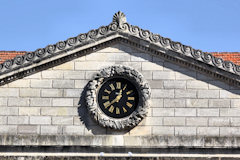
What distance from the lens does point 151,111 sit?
34.6 m

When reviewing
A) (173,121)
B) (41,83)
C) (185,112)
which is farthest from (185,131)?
(41,83)

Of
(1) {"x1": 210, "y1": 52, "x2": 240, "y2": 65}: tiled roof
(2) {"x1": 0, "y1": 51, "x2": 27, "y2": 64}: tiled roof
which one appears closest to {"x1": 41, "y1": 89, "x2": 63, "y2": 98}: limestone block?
(2) {"x1": 0, "y1": 51, "x2": 27, "y2": 64}: tiled roof

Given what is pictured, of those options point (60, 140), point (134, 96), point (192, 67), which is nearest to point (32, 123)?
point (60, 140)

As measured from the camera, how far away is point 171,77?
34.9m

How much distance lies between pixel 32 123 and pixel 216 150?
738 centimetres

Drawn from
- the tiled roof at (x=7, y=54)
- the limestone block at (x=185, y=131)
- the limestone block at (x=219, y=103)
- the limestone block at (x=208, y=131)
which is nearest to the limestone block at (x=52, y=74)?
the limestone block at (x=185, y=131)

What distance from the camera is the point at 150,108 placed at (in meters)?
34.6

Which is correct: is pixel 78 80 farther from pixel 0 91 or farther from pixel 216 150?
pixel 216 150

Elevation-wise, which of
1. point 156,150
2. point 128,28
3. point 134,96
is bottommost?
point 156,150

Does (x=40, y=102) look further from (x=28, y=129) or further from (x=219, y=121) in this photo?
(x=219, y=121)

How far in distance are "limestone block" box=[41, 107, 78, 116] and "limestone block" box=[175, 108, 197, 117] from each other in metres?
4.06

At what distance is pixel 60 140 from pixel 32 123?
54.3 inches

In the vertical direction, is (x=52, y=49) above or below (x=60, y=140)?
above

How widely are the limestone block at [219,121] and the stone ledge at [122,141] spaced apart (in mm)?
635
